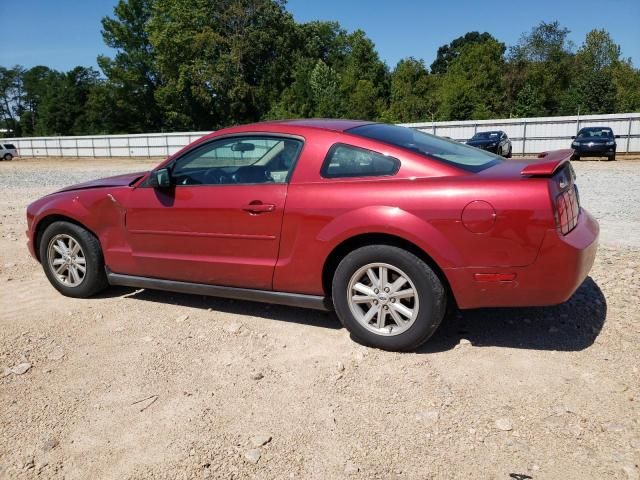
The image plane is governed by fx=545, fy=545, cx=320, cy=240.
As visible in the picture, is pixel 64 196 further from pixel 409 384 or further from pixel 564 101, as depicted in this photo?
pixel 564 101

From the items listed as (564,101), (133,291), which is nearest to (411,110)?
(564,101)

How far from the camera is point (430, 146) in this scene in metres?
4.04

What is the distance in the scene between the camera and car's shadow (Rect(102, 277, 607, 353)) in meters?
3.83

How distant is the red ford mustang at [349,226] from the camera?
3299 millimetres

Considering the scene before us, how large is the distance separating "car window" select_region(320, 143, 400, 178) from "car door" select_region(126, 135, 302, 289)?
29 cm

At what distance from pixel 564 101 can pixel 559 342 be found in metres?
50.5

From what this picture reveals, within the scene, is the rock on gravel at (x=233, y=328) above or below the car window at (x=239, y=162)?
below

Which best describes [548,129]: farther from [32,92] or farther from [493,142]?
[32,92]

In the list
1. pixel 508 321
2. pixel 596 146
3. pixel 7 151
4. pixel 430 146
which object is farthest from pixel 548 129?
pixel 7 151

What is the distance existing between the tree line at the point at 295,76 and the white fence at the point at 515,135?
12110mm

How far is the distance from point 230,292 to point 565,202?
2.48 meters

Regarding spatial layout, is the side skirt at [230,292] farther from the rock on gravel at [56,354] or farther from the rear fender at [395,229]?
the rock on gravel at [56,354]

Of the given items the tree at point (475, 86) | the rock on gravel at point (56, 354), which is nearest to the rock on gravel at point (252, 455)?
the rock on gravel at point (56, 354)

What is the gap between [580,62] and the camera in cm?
5600
